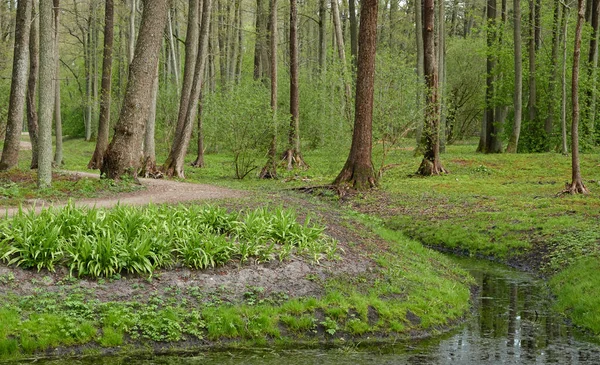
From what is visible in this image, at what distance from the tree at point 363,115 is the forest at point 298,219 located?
0.05 meters

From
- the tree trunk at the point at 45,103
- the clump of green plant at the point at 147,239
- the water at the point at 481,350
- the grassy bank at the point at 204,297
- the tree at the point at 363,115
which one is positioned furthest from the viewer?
the tree at the point at 363,115

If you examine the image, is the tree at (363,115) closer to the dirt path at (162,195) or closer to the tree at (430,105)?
the tree at (430,105)

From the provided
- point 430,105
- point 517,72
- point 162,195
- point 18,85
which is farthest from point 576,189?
point 18,85

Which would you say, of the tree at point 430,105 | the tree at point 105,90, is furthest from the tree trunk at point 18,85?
the tree at point 430,105

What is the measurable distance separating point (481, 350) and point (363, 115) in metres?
12.4

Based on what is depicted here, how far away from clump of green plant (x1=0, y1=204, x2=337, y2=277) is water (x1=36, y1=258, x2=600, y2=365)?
6.20 ft

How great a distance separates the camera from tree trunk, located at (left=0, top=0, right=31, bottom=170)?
19.3 meters

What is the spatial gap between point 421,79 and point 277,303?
15.2 metres

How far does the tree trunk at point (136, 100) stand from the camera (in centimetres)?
1723

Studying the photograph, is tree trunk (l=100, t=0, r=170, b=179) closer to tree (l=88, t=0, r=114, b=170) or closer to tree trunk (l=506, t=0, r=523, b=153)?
tree (l=88, t=0, r=114, b=170)

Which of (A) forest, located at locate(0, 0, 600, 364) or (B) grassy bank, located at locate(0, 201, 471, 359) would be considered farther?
→ (A) forest, located at locate(0, 0, 600, 364)

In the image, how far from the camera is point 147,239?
30.3 feet

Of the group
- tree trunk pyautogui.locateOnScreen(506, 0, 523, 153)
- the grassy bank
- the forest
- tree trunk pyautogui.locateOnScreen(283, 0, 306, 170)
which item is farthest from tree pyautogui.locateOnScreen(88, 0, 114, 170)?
tree trunk pyautogui.locateOnScreen(506, 0, 523, 153)

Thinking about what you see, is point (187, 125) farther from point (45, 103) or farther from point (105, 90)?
point (45, 103)
